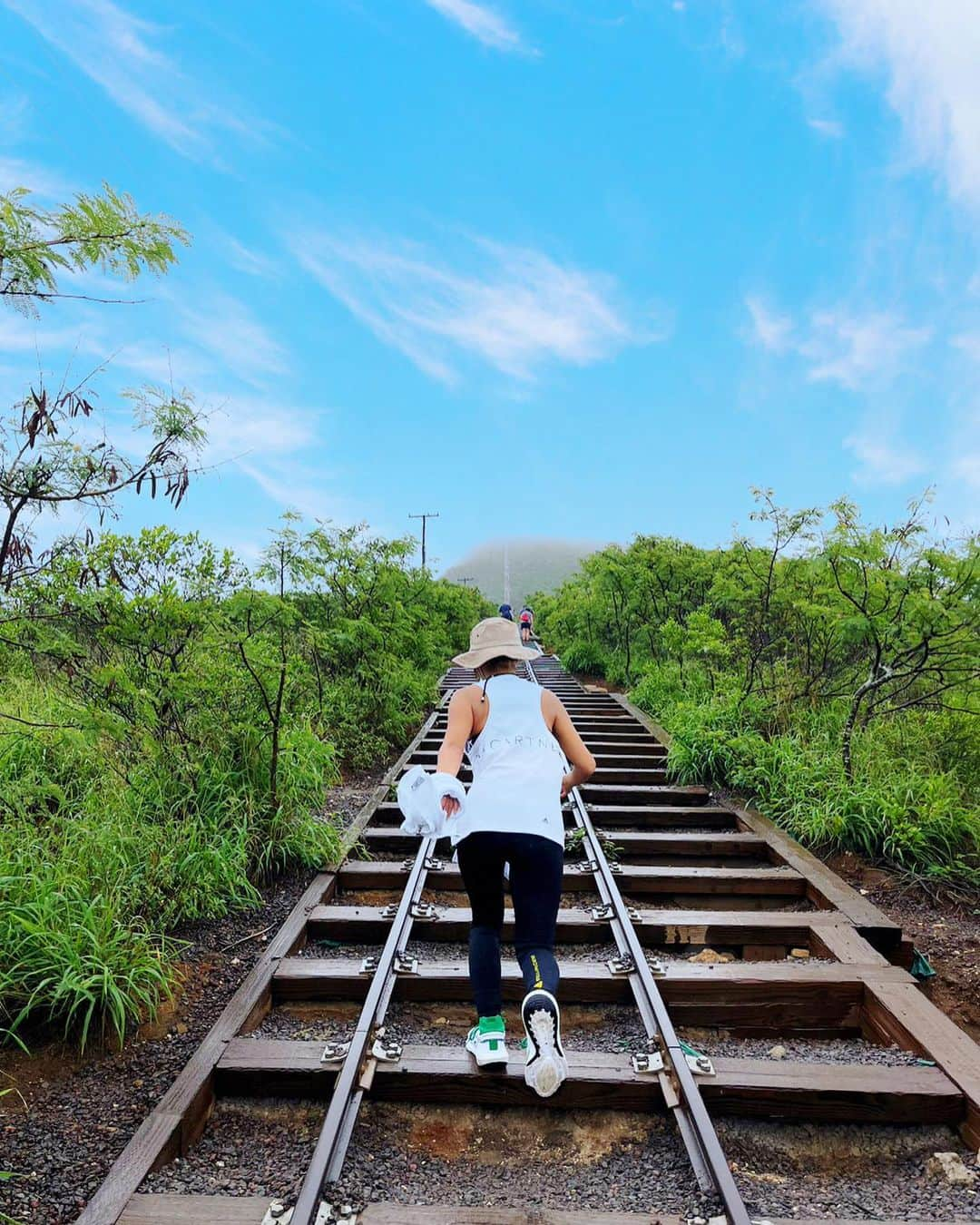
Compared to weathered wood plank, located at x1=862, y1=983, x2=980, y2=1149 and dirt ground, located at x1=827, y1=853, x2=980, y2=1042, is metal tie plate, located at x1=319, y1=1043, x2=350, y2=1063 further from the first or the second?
dirt ground, located at x1=827, y1=853, x2=980, y2=1042

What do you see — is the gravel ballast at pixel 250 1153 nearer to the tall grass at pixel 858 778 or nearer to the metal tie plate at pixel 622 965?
the metal tie plate at pixel 622 965

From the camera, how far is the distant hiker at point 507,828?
2.84 metres

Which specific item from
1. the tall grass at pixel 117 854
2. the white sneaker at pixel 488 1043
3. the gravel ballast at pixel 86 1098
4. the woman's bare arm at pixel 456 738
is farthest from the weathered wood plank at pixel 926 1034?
the tall grass at pixel 117 854

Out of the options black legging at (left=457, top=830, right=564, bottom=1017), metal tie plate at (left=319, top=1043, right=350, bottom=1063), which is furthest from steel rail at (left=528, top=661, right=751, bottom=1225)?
metal tie plate at (left=319, top=1043, right=350, bottom=1063)

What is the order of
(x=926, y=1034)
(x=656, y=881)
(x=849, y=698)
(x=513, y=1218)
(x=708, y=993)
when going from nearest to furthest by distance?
(x=513, y=1218), (x=926, y=1034), (x=708, y=993), (x=656, y=881), (x=849, y=698)

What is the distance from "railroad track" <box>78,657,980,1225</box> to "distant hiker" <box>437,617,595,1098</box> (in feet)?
1.38

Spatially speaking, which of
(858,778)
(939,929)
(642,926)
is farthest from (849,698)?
(642,926)

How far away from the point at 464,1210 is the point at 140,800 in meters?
3.39

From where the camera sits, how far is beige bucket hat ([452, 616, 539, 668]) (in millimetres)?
3090

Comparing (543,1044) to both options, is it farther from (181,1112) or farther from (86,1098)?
(86,1098)

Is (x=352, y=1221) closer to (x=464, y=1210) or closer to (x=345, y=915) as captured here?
(x=464, y=1210)

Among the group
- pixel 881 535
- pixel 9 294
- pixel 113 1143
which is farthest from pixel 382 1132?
pixel 881 535

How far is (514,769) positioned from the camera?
9.55 feet

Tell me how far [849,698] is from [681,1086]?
6324mm
